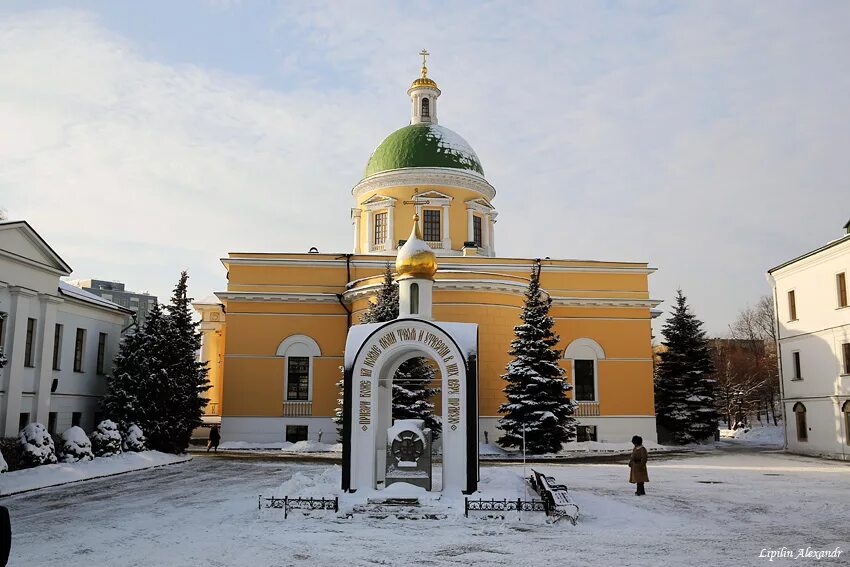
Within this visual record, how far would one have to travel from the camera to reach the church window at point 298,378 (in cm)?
3059

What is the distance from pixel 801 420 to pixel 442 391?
65.2ft

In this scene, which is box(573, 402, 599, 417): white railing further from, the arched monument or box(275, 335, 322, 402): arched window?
the arched monument

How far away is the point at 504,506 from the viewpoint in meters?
12.0

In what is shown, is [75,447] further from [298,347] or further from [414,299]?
[298,347]

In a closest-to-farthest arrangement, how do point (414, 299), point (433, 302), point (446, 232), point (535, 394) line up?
1. point (414, 299)
2. point (535, 394)
3. point (433, 302)
4. point (446, 232)

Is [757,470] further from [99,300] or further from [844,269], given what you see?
[99,300]

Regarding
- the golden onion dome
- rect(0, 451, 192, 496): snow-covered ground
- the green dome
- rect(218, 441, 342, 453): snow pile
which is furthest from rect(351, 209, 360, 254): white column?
the golden onion dome

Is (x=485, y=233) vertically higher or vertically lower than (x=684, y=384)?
higher

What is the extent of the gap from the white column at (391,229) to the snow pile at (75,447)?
16266 millimetres

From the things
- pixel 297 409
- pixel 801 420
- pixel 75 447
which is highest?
pixel 297 409

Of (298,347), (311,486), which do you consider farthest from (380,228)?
(311,486)

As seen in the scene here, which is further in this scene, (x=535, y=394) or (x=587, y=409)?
(x=587, y=409)

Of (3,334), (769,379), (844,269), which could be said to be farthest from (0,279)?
(769,379)

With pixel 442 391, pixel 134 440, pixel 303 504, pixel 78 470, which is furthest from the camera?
pixel 134 440
